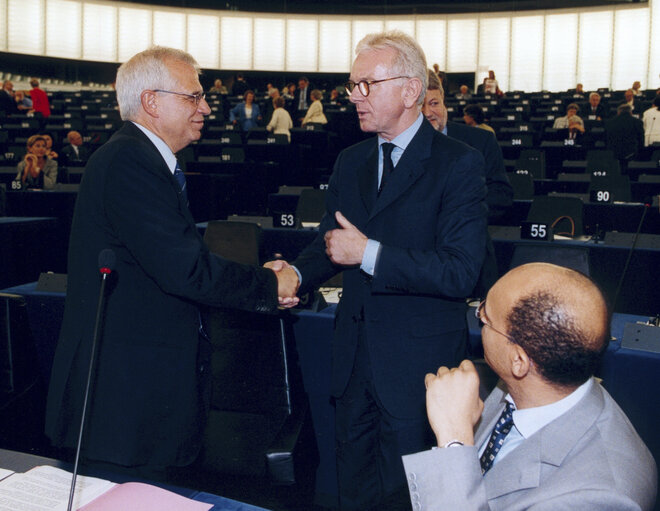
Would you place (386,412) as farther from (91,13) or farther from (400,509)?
(91,13)

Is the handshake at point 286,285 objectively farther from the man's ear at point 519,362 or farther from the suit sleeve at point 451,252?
the man's ear at point 519,362

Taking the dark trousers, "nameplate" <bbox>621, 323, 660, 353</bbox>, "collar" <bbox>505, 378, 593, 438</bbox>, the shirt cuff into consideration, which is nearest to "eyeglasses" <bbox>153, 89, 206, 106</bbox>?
the shirt cuff

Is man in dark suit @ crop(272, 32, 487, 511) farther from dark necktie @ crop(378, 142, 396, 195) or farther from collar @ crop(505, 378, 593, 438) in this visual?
collar @ crop(505, 378, 593, 438)

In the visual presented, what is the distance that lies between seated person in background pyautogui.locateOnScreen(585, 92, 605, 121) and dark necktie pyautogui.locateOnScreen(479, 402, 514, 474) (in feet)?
39.4

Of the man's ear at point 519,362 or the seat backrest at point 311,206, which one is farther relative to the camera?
the seat backrest at point 311,206

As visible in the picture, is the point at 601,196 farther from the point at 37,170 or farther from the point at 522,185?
the point at 37,170

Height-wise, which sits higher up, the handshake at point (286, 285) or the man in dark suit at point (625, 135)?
the man in dark suit at point (625, 135)

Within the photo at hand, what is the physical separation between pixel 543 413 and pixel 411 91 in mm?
960

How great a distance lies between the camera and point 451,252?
1.68m

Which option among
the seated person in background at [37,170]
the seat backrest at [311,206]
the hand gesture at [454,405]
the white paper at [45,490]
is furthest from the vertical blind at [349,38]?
the hand gesture at [454,405]

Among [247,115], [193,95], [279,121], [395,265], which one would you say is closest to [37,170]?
[279,121]

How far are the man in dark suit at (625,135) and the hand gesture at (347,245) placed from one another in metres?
8.67

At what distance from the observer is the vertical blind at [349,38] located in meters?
19.3

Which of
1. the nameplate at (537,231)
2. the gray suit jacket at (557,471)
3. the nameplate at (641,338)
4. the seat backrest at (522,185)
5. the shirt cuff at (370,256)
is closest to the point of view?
the gray suit jacket at (557,471)
